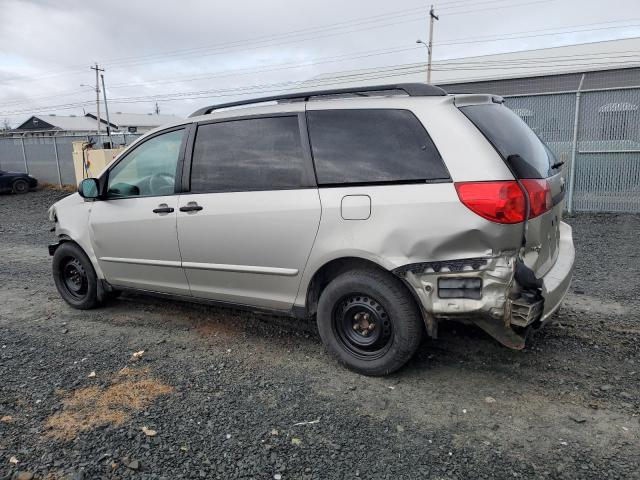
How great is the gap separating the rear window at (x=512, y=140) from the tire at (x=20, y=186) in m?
19.7

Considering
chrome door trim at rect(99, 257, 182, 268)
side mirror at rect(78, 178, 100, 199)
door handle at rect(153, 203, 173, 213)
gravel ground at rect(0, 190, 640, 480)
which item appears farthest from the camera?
side mirror at rect(78, 178, 100, 199)

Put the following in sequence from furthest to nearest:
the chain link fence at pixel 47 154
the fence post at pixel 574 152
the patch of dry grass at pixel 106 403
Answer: the chain link fence at pixel 47 154, the fence post at pixel 574 152, the patch of dry grass at pixel 106 403

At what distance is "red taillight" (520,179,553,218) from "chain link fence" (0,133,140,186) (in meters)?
16.4

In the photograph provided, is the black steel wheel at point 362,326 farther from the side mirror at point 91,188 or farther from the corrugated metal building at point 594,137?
the corrugated metal building at point 594,137

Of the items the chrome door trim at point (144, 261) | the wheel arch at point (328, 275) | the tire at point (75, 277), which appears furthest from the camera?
the tire at point (75, 277)

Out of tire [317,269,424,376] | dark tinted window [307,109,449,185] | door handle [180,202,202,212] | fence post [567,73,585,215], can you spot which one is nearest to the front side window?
door handle [180,202,202,212]

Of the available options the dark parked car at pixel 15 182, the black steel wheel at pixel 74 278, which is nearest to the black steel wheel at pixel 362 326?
the black steel wheel at pixel 74 278

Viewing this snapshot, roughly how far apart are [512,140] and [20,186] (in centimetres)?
2005

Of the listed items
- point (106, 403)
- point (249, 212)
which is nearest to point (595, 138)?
point (249, 212)

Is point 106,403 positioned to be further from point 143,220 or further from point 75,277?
point 75,277

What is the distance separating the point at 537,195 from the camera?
9.84ft

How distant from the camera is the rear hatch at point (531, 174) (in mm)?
2967

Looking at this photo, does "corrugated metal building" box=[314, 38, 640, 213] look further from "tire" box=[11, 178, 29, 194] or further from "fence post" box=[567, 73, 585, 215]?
"tire" box=[11, 178, 29, 194]

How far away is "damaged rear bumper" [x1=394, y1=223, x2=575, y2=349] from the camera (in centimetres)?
286
